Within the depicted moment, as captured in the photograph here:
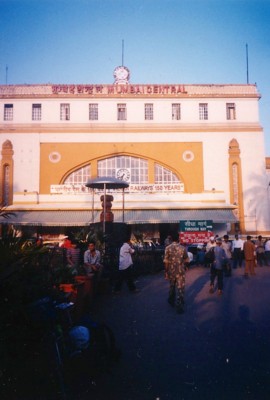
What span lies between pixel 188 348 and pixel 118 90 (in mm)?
30691

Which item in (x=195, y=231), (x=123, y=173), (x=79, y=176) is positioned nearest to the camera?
(x=195, y=231)

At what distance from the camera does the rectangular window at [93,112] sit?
3400 cm

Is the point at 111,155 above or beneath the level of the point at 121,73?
beneath

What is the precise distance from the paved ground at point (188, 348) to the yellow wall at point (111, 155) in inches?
918

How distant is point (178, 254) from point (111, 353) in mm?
3784

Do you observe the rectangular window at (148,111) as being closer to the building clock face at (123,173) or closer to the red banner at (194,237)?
the building clock face at (123,173)

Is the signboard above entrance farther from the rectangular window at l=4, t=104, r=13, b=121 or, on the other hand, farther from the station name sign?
the rectangular window at l=4, t=104, r=13, b=121

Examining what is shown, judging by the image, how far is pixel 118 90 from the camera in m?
34.2

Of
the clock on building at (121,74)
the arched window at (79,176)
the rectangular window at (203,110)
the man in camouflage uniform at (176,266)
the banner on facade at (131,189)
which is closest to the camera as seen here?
the man in camouflage uniform at (176,266)

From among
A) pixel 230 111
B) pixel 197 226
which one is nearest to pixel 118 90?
pixel 230 111

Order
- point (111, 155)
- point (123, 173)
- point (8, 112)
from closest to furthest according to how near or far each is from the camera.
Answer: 1. point (123, 173)
2. point (111, 155)
3. point (8, 112)

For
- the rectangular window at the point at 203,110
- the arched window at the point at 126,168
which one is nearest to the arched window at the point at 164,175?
the arched window at the point at 126,168

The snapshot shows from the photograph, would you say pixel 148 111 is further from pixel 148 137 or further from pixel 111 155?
pixel 111 155

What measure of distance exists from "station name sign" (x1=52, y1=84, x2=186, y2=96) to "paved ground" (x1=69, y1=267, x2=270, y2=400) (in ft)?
86.3
